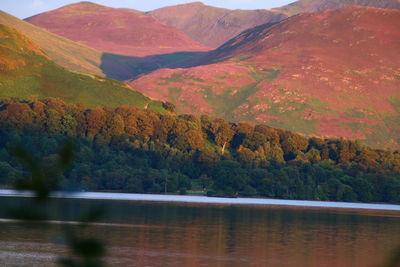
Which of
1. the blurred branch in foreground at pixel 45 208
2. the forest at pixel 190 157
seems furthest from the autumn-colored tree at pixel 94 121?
the blurred branch in foreground at pixel 45 208

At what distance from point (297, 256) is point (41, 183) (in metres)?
41.6

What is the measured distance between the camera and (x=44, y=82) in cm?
17600

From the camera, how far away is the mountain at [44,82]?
168m

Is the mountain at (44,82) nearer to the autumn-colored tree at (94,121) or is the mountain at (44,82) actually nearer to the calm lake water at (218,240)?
the autumn-colored tree at (94,121)

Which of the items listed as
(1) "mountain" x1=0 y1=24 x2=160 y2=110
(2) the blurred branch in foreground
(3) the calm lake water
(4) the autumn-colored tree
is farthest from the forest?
(2) the blurred branch in foreground

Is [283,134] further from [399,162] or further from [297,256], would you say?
[297,256]

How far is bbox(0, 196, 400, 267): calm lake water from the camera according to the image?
1559 inches

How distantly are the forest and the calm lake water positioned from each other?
146ft

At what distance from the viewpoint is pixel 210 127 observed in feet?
518

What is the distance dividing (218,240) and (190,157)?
80195mm

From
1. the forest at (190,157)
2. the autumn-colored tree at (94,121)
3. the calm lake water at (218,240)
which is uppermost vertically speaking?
the autumn-colored tree at (94,121)

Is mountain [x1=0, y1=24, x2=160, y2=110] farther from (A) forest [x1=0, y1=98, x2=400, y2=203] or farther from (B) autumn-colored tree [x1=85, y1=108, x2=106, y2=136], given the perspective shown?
(B) autumn-colored tree [x1=85, y1=108, x2=106, y2=136]

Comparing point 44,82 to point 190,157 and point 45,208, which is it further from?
point 45,208

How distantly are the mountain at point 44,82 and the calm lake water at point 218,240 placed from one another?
96.8 m
